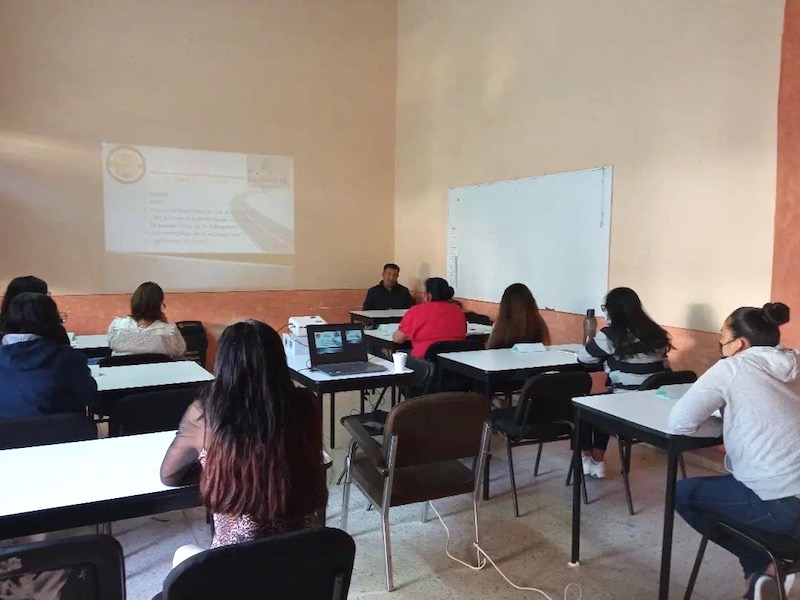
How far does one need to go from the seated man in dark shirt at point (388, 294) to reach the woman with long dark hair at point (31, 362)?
4745 mm

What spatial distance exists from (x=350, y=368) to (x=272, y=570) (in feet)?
7.25

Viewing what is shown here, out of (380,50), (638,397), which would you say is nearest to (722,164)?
(638,397)

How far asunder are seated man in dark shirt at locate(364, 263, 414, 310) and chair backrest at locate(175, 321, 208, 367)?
187cm

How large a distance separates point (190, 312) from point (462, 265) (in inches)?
118

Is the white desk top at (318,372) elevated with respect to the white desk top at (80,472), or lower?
lower

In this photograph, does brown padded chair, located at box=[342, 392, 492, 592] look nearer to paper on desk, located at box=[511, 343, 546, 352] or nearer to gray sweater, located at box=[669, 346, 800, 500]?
gray sweater, located at box=[669, 346, 800, 500]

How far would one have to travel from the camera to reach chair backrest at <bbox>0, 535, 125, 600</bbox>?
3.59ft

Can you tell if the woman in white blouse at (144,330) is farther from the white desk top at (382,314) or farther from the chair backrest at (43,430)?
the white desk top at (382,314)

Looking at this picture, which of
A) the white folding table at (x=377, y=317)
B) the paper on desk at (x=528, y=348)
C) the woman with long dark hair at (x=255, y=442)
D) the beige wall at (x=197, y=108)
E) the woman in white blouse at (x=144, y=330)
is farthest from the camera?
the white folding table at (x=377, y=317)

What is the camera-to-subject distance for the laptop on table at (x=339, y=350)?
3.44m

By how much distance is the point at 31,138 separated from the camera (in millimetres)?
5953

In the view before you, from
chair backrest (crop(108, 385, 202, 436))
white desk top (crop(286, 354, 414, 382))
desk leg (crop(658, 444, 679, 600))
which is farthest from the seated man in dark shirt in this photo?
desk leg (crop(658, 444, 679, 600))

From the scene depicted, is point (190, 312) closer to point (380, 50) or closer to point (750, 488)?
point (380, 50)

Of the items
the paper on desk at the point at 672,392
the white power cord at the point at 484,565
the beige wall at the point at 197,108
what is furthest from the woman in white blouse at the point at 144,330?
the paper on desk at the point at 672,392
